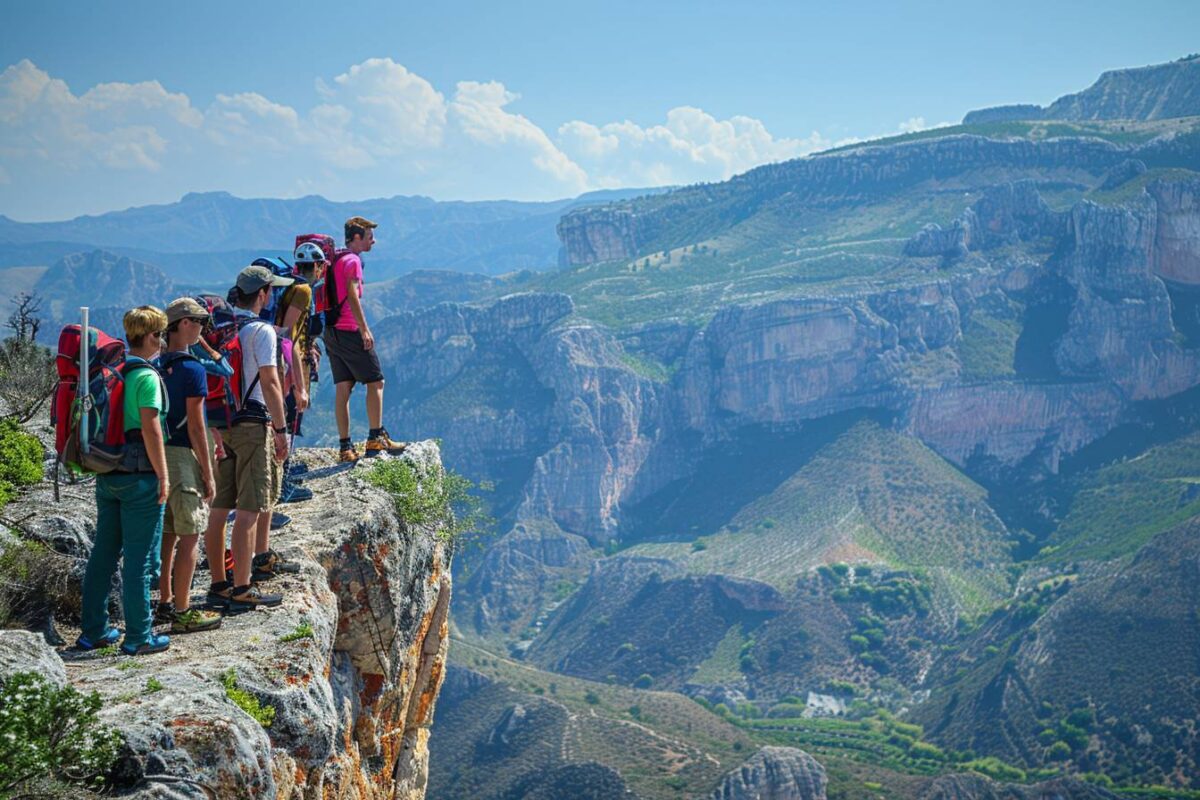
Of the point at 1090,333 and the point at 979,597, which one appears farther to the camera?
the point at 1090,333

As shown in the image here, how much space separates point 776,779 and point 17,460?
218 feet

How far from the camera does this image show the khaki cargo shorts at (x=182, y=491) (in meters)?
10.5

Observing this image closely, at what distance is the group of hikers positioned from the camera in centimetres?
984

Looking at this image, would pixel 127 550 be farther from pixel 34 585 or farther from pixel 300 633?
pixel 300 633

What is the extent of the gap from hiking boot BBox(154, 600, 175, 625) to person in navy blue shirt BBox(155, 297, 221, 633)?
0.09 meters

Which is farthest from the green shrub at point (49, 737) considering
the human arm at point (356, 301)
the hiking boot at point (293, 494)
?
the human arm at point (356, 301)

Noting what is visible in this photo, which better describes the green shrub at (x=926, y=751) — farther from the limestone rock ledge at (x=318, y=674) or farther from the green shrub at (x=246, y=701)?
the green shrub at (x=246, y=701)

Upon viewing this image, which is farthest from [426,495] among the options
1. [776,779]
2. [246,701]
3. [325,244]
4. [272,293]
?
[776,779]

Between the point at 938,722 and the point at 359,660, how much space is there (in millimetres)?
99400

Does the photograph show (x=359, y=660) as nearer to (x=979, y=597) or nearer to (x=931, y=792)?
(x=931, y=792)

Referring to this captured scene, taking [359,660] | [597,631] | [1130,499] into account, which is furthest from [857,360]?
[359,660]

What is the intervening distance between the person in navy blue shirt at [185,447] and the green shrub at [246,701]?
5.84ft

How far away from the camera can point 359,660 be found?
1298 cm

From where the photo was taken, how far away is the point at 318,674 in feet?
Result: 32.8
